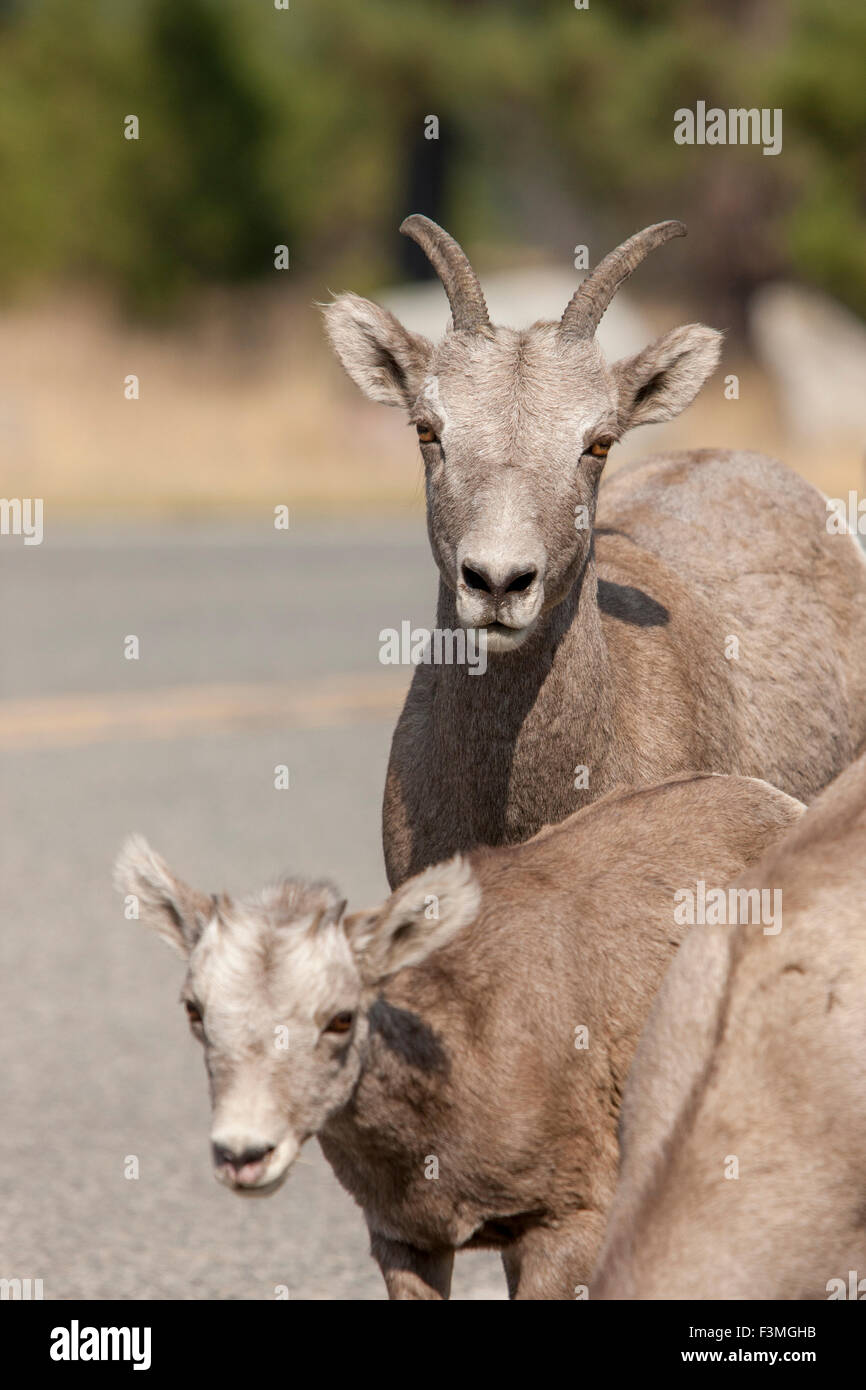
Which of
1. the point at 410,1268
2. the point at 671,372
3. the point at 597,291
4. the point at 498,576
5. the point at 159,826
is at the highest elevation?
the point at 597,291

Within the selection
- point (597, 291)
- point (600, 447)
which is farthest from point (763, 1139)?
point (597, 291)

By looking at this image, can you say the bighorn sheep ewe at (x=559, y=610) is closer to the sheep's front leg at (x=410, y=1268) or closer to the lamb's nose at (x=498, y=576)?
the lamb's nose at (x=498, y=576)

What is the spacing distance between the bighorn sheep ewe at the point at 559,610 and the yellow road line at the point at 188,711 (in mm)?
8064

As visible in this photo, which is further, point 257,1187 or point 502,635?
point 502,635

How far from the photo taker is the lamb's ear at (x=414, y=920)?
452cm

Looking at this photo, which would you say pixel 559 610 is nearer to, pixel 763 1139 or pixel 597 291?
pixel 597 291

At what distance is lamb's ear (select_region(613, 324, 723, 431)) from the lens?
638 cm

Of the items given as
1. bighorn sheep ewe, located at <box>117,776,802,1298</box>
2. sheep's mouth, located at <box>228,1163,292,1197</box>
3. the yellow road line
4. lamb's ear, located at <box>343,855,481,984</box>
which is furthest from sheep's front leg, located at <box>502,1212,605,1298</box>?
the yellow road line

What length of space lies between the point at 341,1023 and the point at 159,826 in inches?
318

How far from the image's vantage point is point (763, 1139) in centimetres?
368

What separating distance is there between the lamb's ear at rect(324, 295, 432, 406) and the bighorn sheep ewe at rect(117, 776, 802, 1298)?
5.38ft

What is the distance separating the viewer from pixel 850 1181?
3.66 metres

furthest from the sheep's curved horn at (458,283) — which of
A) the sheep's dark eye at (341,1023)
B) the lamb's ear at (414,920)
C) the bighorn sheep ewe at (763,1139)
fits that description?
the bighorn sheep ewe at (763,1139)

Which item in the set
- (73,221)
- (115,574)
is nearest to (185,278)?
(73,221)
